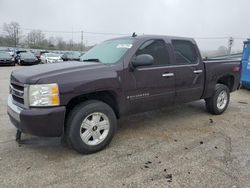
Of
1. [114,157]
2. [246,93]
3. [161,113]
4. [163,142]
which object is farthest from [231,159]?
[246,93]

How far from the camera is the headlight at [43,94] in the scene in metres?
3.39

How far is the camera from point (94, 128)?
12.7 ft

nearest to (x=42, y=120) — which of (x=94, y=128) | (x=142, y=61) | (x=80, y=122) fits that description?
(x=80, y=122)

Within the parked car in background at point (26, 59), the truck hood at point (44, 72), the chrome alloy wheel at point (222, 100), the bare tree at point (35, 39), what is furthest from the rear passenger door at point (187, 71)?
the bare tree at point (35, 39)

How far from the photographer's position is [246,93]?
9.72 metres

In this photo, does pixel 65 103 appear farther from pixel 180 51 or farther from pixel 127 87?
pixel 180 51

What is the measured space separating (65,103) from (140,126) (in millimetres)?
2118

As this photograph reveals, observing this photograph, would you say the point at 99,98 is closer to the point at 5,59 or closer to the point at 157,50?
the point at 157,50

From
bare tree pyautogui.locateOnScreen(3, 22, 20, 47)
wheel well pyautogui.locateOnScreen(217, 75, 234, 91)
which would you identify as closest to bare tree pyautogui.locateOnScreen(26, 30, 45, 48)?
bare tree pyautogui.locateOnScreen(3, 22, 20, 47)

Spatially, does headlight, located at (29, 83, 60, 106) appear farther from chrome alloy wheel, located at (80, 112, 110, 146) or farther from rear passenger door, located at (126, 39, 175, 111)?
rear passenger door, located at (126, 39, 175, 111)

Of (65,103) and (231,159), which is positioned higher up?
(65,103)

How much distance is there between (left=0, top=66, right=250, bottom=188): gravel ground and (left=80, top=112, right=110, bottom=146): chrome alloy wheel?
0.78 feet

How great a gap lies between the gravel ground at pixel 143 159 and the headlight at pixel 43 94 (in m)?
0.89

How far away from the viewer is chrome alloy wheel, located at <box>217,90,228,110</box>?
20.3 ft
